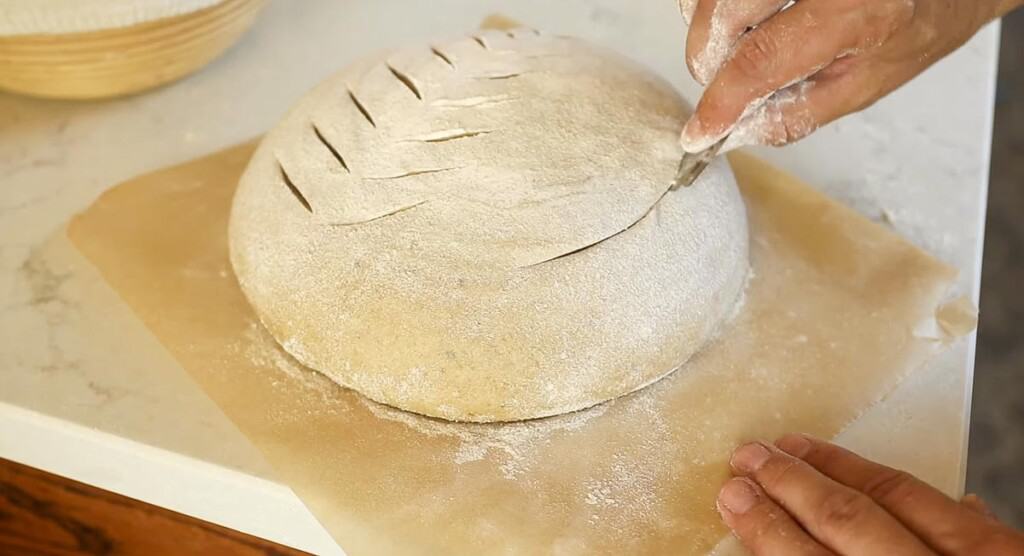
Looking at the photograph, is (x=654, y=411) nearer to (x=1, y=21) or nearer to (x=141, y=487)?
(x=141, y=487)

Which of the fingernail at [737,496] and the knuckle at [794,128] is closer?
the fingernail at [737,496]

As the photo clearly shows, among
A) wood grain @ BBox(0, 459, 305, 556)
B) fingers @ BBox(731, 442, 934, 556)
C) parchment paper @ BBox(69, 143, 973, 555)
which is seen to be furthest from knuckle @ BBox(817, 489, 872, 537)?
wood grain @ BBox(0, 459, 305, 556)

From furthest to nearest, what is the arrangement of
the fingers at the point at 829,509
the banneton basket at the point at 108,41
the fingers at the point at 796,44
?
1. the banneton basket at the point at 108,41
2. the fingers at the point at 796,44
3. the fingers at the point at 829,509

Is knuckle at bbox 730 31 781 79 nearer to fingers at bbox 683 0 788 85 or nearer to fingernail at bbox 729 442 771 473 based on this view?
fingers at bbox 683 0 788 85

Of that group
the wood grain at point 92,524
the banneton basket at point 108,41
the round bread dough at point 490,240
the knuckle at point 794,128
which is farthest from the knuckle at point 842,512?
the banneton basket at point 108,41

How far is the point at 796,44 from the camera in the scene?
0.79m

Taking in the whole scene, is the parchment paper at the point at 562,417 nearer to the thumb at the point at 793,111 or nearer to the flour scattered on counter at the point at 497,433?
the flour scattered on counter at the point at 497,433

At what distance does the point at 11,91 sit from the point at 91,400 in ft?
1.88

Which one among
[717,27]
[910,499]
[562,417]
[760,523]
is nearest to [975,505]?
[910,499]

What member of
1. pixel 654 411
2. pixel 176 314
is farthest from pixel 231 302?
pixel 654 411

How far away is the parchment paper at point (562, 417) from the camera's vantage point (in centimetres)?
79

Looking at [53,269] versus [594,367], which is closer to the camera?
[594,367]

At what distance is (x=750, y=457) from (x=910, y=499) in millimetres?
138

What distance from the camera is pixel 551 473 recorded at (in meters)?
0.83
